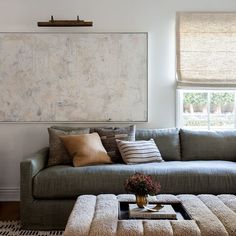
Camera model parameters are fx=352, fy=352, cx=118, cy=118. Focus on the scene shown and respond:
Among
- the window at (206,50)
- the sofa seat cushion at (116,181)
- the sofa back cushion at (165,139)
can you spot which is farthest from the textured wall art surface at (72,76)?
the sofa seat cushion at (116,181)

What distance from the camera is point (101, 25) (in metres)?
4.30

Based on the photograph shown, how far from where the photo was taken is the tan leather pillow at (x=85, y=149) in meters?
3.56

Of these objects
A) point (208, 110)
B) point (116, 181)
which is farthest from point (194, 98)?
point (116, 181)

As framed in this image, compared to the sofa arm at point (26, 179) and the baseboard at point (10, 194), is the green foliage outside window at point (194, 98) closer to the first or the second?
the sofa arm at point (26, 179)

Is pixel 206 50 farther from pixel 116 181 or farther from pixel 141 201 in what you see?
pixel 141 201

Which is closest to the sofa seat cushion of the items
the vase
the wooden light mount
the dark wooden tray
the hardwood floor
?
the hardwood floor

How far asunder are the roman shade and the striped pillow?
1.21m

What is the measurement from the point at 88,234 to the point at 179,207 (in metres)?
0.76

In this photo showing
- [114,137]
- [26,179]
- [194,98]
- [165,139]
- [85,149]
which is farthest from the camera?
[194,98]

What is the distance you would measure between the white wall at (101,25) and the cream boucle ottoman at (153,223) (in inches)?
80.3

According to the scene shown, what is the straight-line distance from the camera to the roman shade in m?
4.27

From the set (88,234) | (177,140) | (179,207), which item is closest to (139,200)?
(179,207)

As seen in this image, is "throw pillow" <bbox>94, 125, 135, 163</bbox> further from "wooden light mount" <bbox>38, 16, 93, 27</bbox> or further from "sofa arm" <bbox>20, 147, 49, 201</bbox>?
"wooden light mount" <bbox>38, 16, 93, 27</bbox>

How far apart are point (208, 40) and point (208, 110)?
2.84ft
